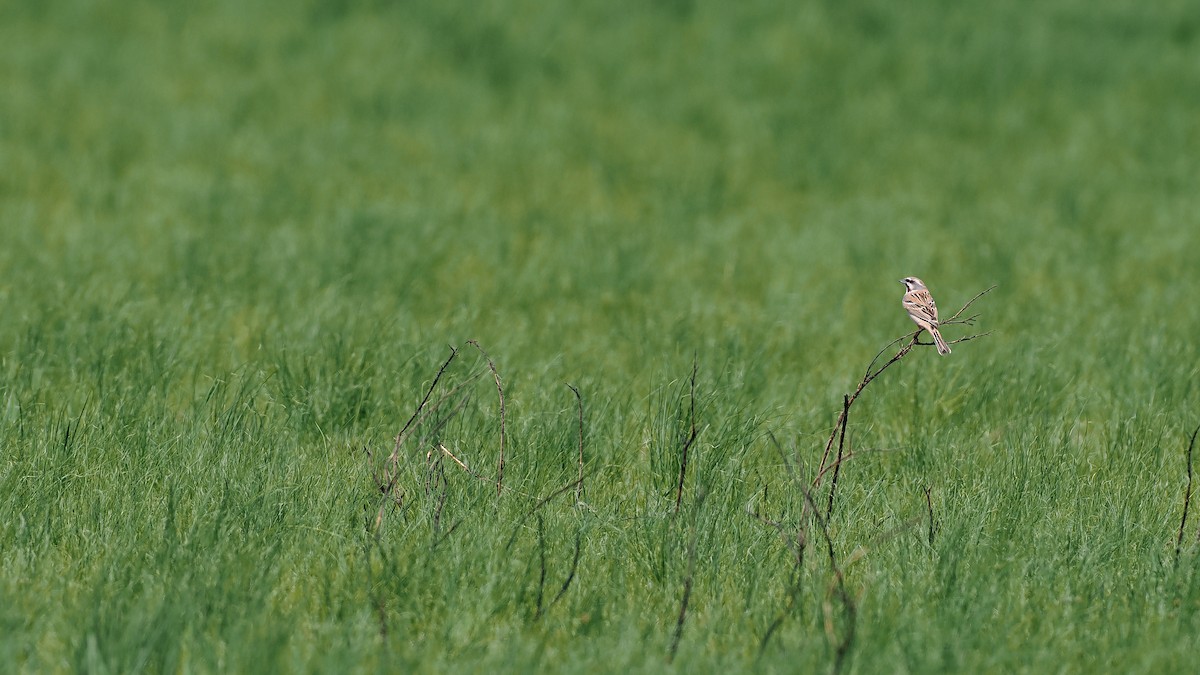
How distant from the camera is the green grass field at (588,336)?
134 inches

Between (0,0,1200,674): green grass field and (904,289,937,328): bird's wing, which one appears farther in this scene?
(904,289,937,328): bird's wing

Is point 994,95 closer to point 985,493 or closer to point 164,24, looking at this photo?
point 164,24

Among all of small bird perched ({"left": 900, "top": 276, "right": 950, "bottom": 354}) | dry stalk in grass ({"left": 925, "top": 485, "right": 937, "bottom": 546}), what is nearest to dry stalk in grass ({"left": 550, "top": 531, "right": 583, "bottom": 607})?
dry stalk in grass ({"left": 925, "top": 485, "right": 937, "bottom": 546})

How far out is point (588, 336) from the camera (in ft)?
19.7

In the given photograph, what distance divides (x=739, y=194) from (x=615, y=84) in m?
2.39

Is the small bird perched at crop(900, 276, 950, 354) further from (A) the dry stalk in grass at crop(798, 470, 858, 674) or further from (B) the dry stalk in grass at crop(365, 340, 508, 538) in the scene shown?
(B) the dry stalk in grass at crop(365, 340, 508, 538)

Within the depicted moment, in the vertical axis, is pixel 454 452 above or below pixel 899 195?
above

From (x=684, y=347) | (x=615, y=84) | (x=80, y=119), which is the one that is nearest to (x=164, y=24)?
(x=80, y=119)

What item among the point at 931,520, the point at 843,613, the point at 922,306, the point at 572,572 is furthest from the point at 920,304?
the point at 572,572

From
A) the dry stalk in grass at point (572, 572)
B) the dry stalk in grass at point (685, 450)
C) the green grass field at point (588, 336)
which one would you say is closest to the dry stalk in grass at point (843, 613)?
the green grass field at point (588, 336)

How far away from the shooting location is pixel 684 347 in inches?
225

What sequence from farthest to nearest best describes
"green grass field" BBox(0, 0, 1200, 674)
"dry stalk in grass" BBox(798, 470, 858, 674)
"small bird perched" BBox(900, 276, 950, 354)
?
1. "small bird perched" BBox(900, 276, 950, 354)
2. "green grass field" BBox(0, 0, 1200, 674)
3. "dry stalk in grass" BBox(798, 470, 858, 674)

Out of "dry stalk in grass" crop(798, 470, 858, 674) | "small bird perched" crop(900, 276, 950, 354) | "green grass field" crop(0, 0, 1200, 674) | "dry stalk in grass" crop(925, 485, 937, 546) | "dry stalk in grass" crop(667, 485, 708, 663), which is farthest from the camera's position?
"small bird perched" crop(900, 276, 950, 354)

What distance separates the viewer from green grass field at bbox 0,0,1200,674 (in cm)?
340
